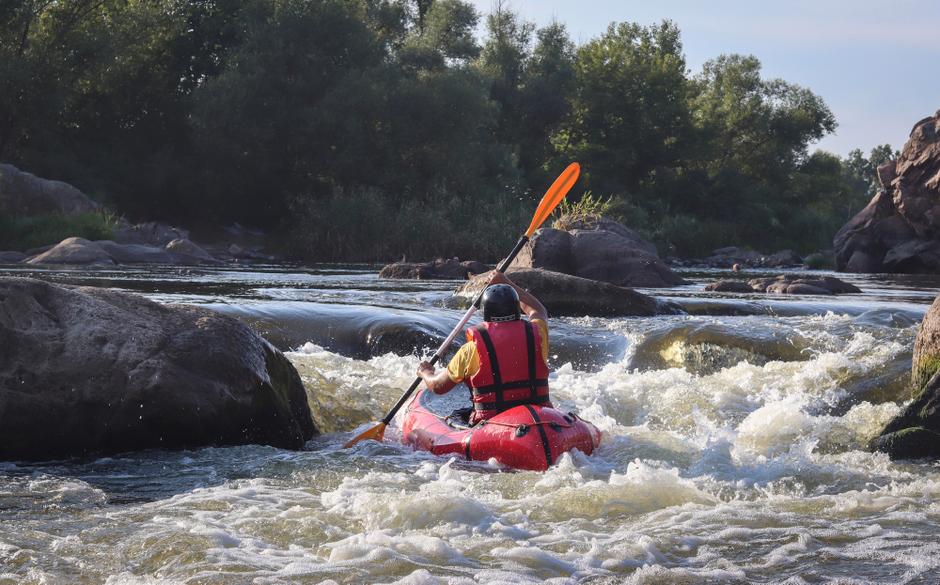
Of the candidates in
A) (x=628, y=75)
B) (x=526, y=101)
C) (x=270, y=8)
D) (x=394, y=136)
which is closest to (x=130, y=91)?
(x=270, y=8)

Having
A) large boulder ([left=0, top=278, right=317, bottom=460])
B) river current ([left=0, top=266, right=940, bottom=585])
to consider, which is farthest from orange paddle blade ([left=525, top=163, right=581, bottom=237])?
large boulder ([left=0, top=278, right=317, bottom=460])

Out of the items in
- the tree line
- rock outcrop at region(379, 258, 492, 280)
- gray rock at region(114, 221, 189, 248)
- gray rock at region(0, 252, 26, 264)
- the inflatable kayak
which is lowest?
the inflatable kayak

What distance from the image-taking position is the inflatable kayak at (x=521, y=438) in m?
5.72

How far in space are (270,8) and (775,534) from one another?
102 feet

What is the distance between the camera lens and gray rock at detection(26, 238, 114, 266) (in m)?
19.5

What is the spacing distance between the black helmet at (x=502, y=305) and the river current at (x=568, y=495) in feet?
2.86

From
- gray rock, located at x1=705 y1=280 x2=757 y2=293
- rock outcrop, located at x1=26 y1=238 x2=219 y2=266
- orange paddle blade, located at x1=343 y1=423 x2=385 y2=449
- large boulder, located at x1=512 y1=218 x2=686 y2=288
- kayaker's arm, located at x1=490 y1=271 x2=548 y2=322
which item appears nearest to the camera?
kayaker's arm, located at x1=490 y1=271 x2=548 y2=322

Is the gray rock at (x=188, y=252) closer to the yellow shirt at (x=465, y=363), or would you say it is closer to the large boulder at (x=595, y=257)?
the large boulder at (x=595, y=257)

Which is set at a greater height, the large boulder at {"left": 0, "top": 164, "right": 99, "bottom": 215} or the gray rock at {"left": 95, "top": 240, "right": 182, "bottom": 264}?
the large boulder at {"left": 0, "top": 164, "right": 99, "bottom": 215}

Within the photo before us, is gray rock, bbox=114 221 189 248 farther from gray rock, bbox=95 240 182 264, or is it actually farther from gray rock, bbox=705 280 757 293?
gray rock, bbox=705 280 757 293

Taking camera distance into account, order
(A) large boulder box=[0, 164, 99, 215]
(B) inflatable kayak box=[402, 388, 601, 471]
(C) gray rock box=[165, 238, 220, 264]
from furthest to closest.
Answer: (A) large boulder box=[0, 164, 99, 215] < (C) gray rock box=[165, 238, 220, 264] < (B) inflatable kayak box=[402, 388, 601, 471]

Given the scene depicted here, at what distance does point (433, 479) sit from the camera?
222 inches

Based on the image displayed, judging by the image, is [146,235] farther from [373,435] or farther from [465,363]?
[465,363]

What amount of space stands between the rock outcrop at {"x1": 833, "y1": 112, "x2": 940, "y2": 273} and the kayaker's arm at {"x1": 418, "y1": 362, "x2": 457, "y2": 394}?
21.8m
